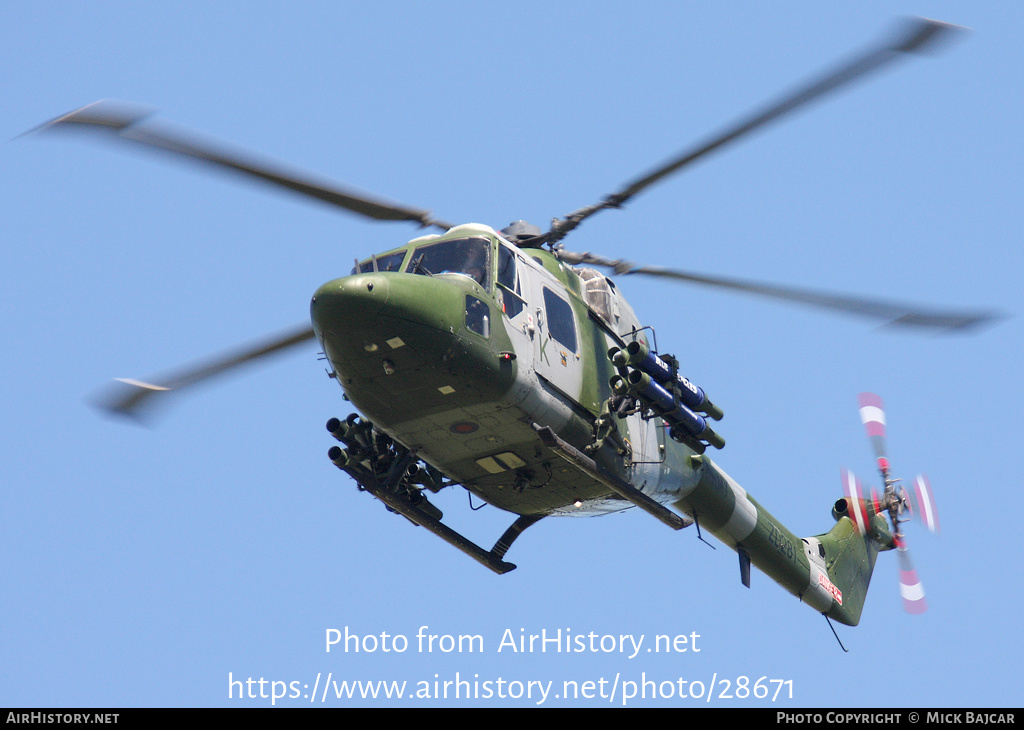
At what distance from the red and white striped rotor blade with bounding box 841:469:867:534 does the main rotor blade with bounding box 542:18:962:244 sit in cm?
977

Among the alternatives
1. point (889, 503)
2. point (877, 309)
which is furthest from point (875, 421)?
point (877, 309)

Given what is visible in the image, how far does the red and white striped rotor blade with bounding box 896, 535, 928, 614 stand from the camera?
2225 centimetres

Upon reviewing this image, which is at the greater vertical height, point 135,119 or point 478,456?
point 135,119

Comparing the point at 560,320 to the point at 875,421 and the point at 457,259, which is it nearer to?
the point at 457,259

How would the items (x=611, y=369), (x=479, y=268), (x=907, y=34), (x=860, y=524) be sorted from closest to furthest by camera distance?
(x=907, y=34) < (x=479, y=268) < (x=611, y=369) < (x=860, y=524)

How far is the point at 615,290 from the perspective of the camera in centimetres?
1881

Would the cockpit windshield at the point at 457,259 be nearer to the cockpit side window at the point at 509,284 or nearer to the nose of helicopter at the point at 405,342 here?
the cockpit side window at the point at 509,284

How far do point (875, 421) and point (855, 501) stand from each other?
1.77 m

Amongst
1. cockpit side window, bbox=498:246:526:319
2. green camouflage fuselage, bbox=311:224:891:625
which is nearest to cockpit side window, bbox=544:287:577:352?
green camouflage fuselage, bbox=311:224:891:625

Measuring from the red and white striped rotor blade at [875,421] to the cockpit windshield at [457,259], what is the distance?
9.75m

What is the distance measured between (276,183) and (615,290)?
595 cm
